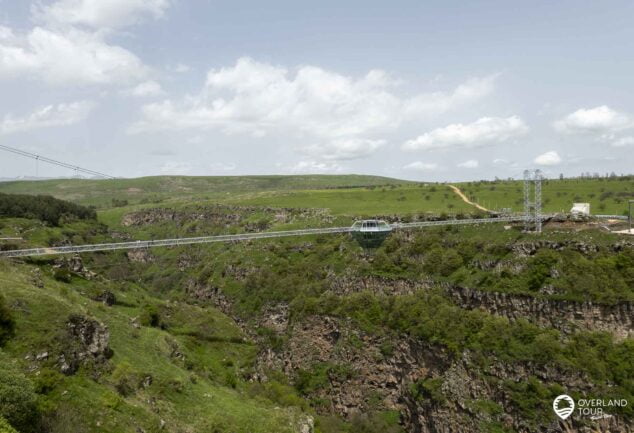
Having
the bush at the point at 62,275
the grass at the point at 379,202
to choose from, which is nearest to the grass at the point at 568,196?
the grass at the point at 379,202

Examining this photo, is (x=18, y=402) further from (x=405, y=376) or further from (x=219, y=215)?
(x=219, y=215)

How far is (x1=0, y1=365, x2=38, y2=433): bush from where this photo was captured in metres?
22.3

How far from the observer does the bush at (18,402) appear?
22.3 metres

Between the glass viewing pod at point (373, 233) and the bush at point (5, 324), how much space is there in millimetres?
63370

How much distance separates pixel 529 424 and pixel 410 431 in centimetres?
1794

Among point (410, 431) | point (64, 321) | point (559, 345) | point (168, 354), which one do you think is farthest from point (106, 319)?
point (559, 345)

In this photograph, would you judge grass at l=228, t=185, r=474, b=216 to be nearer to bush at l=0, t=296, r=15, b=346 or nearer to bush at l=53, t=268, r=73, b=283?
bush at l=53, t=268, r=73, b=283

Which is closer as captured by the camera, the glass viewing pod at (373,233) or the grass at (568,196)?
the glass viewing pod at (373,233)

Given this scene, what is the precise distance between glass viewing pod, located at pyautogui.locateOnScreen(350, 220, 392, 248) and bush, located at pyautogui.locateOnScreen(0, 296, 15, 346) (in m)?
63.4

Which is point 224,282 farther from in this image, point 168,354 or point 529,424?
point 529,424

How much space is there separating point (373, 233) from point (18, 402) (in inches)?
2682

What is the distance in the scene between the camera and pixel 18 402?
22953 mm

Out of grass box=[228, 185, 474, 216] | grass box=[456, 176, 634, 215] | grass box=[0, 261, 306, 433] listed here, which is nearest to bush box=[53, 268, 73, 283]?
grass box=[0, 261, 306, 433]

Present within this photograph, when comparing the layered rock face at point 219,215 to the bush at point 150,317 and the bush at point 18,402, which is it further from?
the bush at point 18,402
